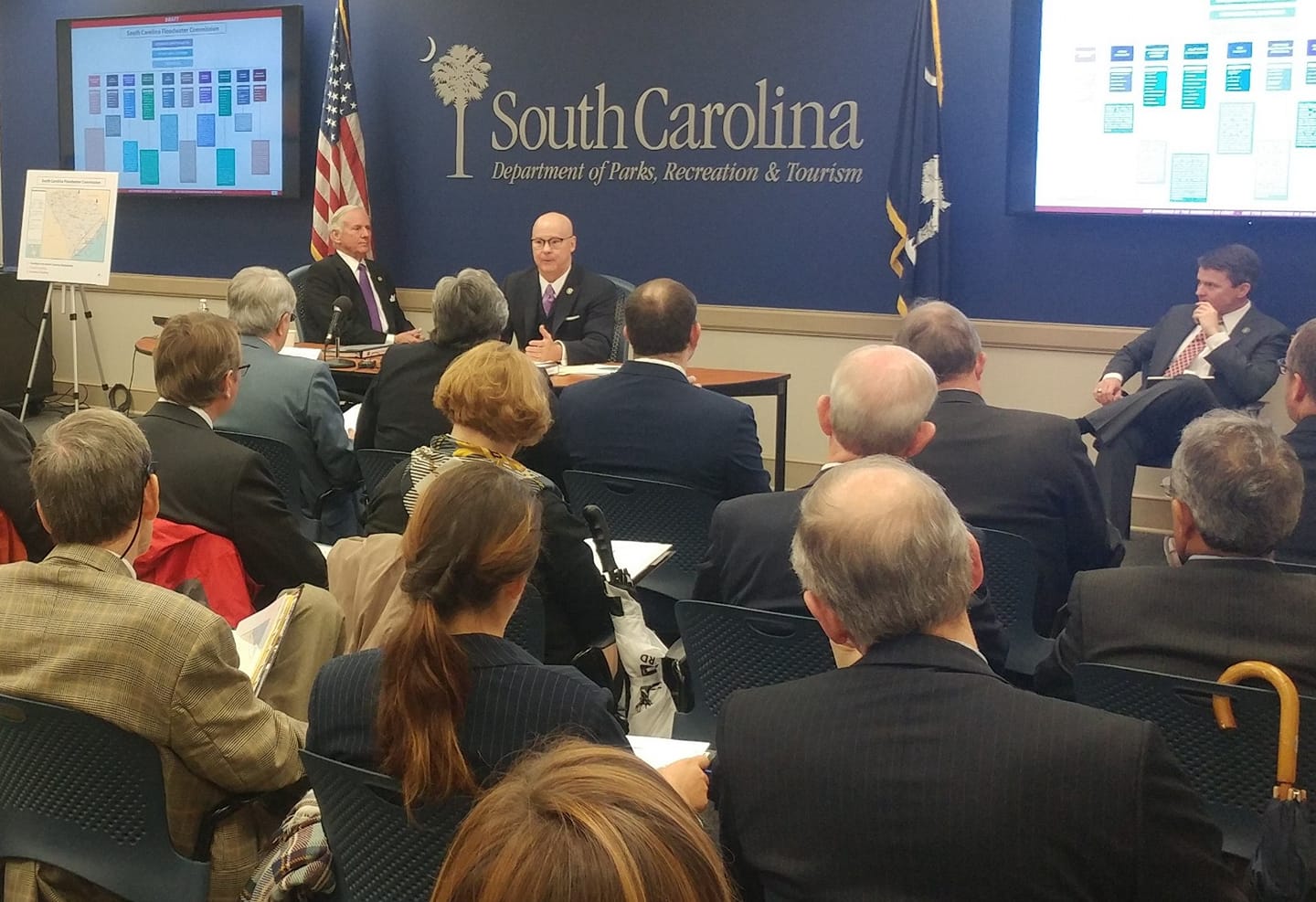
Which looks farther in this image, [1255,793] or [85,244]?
[85,244]

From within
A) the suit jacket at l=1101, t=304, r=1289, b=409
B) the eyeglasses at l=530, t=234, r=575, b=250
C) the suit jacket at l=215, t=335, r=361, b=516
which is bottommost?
the suit jacket at l=215, t=335, r=361, b=516

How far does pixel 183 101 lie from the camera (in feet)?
25.6

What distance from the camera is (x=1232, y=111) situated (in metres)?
5.41

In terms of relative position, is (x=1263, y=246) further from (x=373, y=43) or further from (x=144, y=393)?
(x=144, y=393)

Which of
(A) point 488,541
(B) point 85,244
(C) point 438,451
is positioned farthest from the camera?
(B) point 85,244

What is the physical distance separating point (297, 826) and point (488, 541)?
51 cm

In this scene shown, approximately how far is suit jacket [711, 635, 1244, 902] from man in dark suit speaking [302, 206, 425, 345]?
4951mm

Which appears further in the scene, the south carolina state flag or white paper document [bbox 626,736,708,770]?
the south carolina state flag

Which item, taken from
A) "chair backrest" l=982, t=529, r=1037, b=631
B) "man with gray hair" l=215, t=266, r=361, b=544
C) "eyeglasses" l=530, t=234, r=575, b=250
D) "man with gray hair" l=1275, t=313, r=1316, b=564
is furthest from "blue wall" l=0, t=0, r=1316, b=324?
"chair backrest" l=982, t=529, r=1037, b=631

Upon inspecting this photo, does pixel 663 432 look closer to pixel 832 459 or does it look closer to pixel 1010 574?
pixel 832 459

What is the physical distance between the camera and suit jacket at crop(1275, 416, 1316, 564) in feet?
9.87

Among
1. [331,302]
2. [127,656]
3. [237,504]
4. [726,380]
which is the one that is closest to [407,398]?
[237,504]

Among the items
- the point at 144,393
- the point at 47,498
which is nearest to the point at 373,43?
the point at 144,393

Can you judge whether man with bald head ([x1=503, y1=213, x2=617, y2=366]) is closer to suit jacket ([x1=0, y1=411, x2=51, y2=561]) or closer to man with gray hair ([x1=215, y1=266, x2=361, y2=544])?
man with gray hair ([x1=215, y1=266, x2=361, y2=544])
